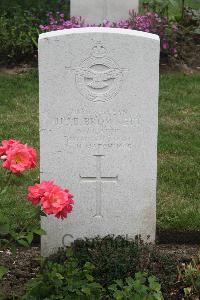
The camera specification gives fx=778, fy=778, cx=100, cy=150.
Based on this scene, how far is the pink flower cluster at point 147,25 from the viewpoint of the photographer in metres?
9.95

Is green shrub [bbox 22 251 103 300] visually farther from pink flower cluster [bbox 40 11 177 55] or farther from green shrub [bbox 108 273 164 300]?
pink flower cluster [bbox 40 11 177 55]

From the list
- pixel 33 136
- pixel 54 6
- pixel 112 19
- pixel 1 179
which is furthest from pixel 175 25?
pixel 1 179

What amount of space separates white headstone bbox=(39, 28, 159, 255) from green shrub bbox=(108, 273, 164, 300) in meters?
0.72

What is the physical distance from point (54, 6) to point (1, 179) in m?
5.26

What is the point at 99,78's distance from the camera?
4.74 m

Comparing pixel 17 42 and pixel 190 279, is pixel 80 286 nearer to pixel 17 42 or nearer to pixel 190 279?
pixel 190 279

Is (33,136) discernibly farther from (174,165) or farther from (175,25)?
(175,25)

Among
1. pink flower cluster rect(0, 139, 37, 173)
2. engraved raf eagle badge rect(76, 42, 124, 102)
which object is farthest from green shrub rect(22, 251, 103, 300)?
engraved raf eagle badge rect(76, 42, 124, 102)

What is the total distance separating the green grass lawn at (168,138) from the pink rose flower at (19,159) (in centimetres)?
32

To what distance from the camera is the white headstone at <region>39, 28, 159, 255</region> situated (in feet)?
15.3

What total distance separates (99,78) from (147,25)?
5.35m

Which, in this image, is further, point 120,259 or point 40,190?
point 120,259

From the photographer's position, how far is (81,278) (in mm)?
4395

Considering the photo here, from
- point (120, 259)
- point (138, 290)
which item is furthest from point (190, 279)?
point (138, 290)
